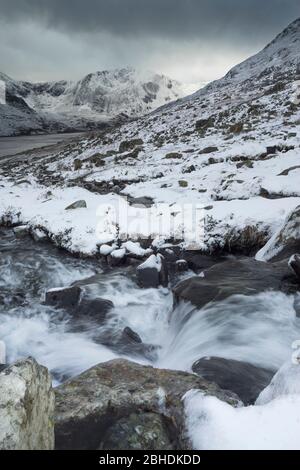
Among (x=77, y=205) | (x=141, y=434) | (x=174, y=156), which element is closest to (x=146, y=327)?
(x=141, y=434)

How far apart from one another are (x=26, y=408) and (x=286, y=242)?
713cm

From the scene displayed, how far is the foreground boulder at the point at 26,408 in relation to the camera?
2.71 metres

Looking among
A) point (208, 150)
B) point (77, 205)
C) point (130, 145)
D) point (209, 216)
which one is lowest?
point (209, 216)

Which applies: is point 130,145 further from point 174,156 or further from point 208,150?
point 208,150

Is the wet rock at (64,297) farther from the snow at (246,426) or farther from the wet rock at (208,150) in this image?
the wet rock at (208,150)

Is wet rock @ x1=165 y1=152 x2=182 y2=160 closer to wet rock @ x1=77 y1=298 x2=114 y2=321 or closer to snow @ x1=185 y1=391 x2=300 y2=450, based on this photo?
wet rock @ x1=77 y1=298 x2=114 y2=321

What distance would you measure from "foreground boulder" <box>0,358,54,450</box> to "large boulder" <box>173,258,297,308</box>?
4.50 metres

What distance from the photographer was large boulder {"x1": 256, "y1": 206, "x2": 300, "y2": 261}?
8547 mm

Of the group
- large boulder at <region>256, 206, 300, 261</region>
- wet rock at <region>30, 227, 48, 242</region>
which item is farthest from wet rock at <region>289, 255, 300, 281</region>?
wet rock at <region>30, 227, 48, 242</region>

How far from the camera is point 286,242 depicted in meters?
8.69

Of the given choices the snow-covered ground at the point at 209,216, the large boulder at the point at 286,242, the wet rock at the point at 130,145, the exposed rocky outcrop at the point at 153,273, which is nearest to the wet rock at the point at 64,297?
the snow-covered ground at the point at 209,216

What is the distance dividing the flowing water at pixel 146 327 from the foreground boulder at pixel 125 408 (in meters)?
1.70

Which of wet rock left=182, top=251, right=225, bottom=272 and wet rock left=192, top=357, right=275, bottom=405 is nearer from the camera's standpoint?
wet rock left=192, top=357, right=275, bottom=405

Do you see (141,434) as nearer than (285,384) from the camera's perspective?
Yes
